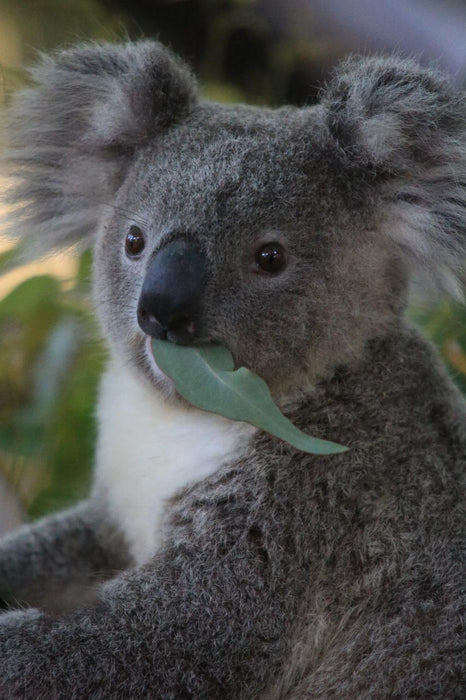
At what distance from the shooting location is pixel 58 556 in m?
2.80

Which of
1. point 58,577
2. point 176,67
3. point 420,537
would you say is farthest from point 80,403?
point 420,537

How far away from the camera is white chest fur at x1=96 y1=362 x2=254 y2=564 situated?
2268mm

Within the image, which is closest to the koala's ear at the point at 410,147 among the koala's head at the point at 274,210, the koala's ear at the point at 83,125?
the koala's head at the point at 274,210

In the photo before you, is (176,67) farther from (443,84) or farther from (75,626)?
(75,626)

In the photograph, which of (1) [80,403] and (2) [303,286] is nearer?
(2) [303,286]

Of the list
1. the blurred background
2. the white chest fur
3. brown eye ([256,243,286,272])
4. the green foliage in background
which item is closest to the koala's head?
brown eye ([256,243,286,272])

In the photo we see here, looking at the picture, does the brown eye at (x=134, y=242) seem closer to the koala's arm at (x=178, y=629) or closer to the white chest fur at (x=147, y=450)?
the white chest fur at (x=147, y=450)

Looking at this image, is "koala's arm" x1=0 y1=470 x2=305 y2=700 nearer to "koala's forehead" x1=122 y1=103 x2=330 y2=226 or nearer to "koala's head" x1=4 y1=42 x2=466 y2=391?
"koala's head" x1=4 y1=42 x2=466 y2=391

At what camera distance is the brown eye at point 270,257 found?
210 centimetres

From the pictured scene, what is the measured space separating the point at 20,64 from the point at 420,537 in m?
1.89

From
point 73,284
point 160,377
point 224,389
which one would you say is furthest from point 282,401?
point 73,284

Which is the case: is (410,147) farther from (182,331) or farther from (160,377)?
(160,377)

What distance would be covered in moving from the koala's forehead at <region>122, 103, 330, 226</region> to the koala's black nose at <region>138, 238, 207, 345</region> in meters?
0.14

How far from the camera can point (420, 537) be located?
210cm
